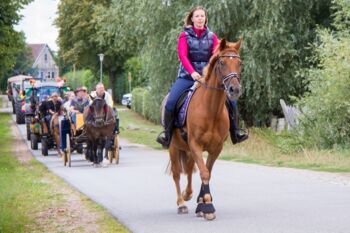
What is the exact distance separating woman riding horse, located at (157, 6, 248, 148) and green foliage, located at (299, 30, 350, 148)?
1116cm

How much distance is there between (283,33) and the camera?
2819 cm

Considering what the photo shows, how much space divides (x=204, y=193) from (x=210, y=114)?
3.33 feet

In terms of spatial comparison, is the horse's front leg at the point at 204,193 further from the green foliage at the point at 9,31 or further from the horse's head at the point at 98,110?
the green foliage at the point at 9,31

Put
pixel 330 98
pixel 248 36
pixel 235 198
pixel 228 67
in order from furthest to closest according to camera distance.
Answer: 1. pixel 248 36
2. pixel 330 98
3. pixel 235 198
4. pixel 228 67

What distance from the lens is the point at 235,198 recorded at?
12344 mm

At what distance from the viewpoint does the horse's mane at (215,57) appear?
33.4 ft

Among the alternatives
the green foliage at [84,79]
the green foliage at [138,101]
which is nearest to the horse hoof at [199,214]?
the green foliage at [138,101]

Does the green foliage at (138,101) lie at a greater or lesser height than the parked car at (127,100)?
greater

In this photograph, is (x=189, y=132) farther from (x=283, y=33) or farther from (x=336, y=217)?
(x=283, y=33)

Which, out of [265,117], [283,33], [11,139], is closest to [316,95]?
[283,33]

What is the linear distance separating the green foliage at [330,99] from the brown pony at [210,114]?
11542 millimetres

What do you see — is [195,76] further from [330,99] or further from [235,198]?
[330,99]

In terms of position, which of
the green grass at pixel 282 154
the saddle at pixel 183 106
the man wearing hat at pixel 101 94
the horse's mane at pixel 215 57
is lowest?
the green grass at pixel 282 154

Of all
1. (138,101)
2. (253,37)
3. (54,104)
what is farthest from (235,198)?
(138,101)
